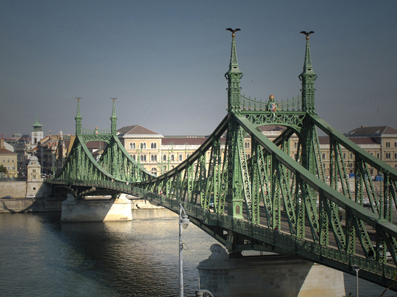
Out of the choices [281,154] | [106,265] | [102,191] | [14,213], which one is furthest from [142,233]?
[281,154]

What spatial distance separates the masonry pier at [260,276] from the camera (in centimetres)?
3781

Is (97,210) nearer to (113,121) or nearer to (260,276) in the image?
(113,121)

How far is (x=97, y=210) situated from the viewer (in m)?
97.8

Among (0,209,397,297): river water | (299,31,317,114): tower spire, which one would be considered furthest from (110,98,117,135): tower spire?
(299,31,317,114): tower spire

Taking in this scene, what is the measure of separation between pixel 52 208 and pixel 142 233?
40482 millimetres

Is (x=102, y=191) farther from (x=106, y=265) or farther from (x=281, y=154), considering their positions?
(x=281, y=154)

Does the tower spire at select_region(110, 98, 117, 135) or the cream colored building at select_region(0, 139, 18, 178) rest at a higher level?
the tower spire at select_region(110, 98, 117, 135)

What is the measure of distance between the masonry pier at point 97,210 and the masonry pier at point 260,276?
59827 millimetres

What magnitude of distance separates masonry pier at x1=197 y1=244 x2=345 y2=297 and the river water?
420 cm

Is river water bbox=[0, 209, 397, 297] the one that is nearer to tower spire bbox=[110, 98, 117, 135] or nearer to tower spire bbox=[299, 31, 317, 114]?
tower spire bbox=[299, 31, 317, 114]

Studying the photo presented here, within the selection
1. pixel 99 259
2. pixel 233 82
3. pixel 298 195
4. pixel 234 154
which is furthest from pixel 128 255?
pixel 298 195

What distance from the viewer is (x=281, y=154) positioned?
1331 inches

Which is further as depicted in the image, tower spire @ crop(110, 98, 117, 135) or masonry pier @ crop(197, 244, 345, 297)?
tower spire @ crop(110, 98, 117, 135)

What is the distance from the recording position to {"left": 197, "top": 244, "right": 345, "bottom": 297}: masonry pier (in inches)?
1489
